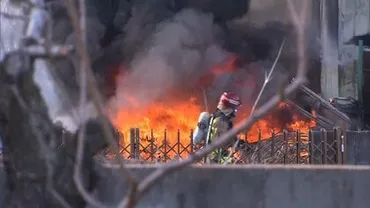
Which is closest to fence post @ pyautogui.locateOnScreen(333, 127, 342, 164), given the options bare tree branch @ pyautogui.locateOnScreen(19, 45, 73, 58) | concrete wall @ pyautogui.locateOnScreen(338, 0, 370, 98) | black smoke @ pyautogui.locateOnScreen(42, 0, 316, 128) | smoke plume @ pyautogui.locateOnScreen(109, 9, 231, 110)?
concrete wall @ pyautogui.locateOnScreen(338, 0, 370, 98)

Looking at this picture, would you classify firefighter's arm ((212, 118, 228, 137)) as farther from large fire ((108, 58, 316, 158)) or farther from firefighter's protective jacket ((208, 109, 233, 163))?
large fire ((108, 58, 316, 158))

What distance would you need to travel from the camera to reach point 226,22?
70.1 feet

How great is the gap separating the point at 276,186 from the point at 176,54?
48.0ft

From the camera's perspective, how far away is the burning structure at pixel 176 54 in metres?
19.9

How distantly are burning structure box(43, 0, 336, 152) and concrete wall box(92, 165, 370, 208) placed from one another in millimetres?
12878

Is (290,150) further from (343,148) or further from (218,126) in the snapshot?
(218,126)

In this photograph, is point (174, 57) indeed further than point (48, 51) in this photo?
Yes

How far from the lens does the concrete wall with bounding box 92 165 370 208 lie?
6.34 metres

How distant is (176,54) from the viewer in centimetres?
2084

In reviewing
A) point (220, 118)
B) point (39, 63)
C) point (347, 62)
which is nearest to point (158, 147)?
point (220, 118)

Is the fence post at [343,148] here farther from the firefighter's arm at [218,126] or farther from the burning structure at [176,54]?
the burning structure at [176,54]

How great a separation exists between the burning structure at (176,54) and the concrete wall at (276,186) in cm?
1288

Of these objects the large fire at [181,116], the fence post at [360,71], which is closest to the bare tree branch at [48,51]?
the large fire at [181,116]

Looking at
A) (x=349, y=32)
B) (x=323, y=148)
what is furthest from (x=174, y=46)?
(x=323, y=148)
